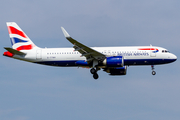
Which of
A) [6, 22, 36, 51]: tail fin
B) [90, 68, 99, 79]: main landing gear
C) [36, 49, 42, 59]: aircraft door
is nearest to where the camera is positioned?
[90, 68, 99, 79]: main landing gear

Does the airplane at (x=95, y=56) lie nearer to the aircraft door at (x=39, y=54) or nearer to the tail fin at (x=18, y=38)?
the aircraft door at (x=39, y=54)

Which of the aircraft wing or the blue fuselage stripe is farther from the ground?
the aircraft wing

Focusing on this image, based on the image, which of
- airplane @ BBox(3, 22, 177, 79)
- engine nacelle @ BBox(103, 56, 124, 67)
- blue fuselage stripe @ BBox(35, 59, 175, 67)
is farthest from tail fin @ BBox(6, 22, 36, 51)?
engine nacelle @ BBox(103, 56, 124, 67)

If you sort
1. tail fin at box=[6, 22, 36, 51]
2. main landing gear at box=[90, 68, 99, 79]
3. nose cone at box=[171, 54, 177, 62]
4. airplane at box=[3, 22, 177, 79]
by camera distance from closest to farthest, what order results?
airplane at box=[3, 22, 177, 79]
nose cone at box=[171, 54, 177, 62]
main landing gear at box=[90, 68, 99, 79]
tail fin at box=[6, 22, 36, 51]

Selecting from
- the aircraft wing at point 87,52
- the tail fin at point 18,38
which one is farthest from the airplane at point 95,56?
the tail fin at point 18,38

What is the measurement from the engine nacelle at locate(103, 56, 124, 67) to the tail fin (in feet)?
38.7

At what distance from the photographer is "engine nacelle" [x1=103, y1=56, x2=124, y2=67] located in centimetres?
4733

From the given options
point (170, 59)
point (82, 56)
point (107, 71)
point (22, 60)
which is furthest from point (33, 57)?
point (170, 59)

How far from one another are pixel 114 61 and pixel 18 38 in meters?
15.6

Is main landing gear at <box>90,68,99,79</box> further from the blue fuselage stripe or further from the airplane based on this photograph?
the blue fuselage stripe

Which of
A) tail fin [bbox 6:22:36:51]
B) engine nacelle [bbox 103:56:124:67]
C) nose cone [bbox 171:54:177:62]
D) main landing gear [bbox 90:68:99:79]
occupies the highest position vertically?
tail fin [bbox 6:22:36:51]

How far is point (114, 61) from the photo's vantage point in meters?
47.5

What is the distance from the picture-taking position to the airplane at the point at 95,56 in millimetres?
47750

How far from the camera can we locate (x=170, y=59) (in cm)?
4928
